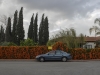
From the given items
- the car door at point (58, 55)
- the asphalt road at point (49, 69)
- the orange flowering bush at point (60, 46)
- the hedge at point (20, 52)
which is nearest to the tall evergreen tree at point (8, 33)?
the hedge at point (20, 52)

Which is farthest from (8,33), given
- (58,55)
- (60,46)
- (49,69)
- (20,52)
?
(49,69)

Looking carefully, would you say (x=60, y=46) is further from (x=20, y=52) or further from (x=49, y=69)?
(x=49, y=69)

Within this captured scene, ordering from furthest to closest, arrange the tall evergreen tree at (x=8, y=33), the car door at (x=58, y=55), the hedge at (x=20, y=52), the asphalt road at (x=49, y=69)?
the tall evergreen tree at (x=8, y=33)
the hedge at (x=20, y=52)
the car door at (x=58, y=55)
the asphalt road at (x=49, y=69)

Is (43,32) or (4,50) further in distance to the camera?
(43,32)

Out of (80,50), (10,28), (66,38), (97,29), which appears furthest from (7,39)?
(80,50)

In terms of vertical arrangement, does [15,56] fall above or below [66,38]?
below

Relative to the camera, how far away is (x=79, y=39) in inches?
1869

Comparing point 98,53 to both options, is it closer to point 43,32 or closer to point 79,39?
point 79,39

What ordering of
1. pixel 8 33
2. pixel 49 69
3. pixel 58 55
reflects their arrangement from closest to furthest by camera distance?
1. pixel 49 69
2. pixel 58 55
3. pixel 8 33

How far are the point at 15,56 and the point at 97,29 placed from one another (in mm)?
16929

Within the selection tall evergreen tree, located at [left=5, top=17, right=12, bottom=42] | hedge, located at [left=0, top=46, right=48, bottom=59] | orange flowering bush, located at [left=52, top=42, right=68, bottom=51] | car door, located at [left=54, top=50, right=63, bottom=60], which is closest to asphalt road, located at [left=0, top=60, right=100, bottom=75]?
car door, located at [left=54, top=50, right=63, bottom=60]

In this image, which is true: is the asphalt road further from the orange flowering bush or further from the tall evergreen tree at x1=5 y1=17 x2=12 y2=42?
the tall evergreen tree at x1=5 y1=17 x2=12 y2=42

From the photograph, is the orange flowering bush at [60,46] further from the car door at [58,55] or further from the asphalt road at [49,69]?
the asphalt road at [49,69]

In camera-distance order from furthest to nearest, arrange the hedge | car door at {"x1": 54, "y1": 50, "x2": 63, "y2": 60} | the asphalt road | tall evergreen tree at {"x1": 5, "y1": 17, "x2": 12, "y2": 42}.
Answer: tall evergreen tree at {"x1": 5, "y1": 17, "x2": 12, "y2": 42} → the hedge → car door at {"x1": 54, "y1": 50, "x2": 63, "y2": 60} → the asphalt road
